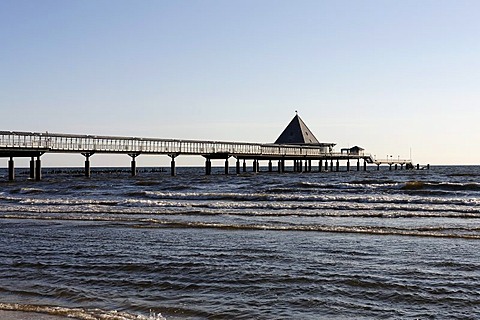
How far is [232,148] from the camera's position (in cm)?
6494

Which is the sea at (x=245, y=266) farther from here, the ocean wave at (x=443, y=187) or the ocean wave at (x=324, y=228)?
the ocean wave at (x=443, y=187)

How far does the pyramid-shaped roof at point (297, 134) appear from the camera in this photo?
88.7m

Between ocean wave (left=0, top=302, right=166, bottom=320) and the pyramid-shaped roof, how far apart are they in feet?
266

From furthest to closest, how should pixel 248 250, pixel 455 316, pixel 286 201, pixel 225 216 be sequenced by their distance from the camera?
1. pixel 286 201
2. pixel 225 216
3. pixel 248 250
4. pixel 455 316

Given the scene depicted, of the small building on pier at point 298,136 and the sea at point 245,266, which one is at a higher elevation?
the small building on pier at point 298,136

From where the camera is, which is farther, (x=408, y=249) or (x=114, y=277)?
(x=408, y=249)

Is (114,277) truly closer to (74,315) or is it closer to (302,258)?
(74,315)

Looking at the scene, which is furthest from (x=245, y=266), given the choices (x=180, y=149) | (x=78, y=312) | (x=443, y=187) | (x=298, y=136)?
(x=298, y=136)

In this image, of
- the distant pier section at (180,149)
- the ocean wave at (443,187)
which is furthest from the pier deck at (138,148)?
the ocean wave at (443,187)

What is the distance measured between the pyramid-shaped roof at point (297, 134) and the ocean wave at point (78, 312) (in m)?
81.2

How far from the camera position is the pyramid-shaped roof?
88688 millimetres

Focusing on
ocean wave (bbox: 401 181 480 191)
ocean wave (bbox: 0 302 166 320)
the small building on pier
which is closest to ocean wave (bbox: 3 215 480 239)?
ocean wave (bbox: 0 302 166 320)

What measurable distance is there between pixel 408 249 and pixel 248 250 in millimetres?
3006

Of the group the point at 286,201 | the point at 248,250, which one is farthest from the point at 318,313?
the point at 286,201
